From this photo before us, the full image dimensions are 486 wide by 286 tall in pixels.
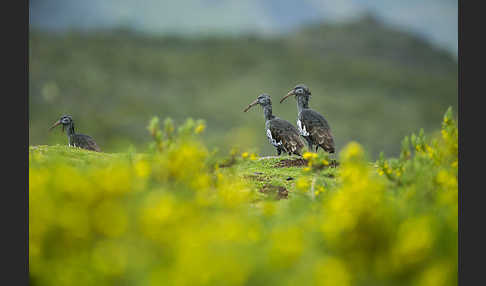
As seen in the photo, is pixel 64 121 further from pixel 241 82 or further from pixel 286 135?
pixel 241 82

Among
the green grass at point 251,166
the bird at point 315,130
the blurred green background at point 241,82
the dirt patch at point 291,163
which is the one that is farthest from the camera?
the blurred green background at point 241,82

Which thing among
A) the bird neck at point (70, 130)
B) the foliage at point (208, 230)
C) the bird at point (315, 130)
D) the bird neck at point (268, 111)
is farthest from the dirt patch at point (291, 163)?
the foliage at point (208, 230)

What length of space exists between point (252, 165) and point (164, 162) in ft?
14.0

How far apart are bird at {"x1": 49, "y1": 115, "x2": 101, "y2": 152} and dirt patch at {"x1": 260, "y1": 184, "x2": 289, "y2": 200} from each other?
2.86 metres

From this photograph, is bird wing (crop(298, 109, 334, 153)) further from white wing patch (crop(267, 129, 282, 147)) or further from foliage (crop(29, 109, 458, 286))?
foliage (crop(29, 109, 458, 286))

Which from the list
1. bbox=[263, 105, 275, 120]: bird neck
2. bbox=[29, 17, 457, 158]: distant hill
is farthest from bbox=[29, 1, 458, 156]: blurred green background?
bbox=[263, 105, 275, 120]: bird neck

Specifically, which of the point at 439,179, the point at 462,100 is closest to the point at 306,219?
the point at 439,179

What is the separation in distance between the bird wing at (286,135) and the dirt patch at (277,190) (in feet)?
6.72

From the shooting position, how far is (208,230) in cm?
355

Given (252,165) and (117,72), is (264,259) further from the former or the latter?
(117,72)

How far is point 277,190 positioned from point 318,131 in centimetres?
285

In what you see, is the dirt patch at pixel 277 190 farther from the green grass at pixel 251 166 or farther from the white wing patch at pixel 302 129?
the white wing patch at pixel 302 129

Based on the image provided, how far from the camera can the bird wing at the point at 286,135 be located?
9.20m

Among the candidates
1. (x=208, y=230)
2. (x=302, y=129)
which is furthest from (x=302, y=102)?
(x=208, y=230)
